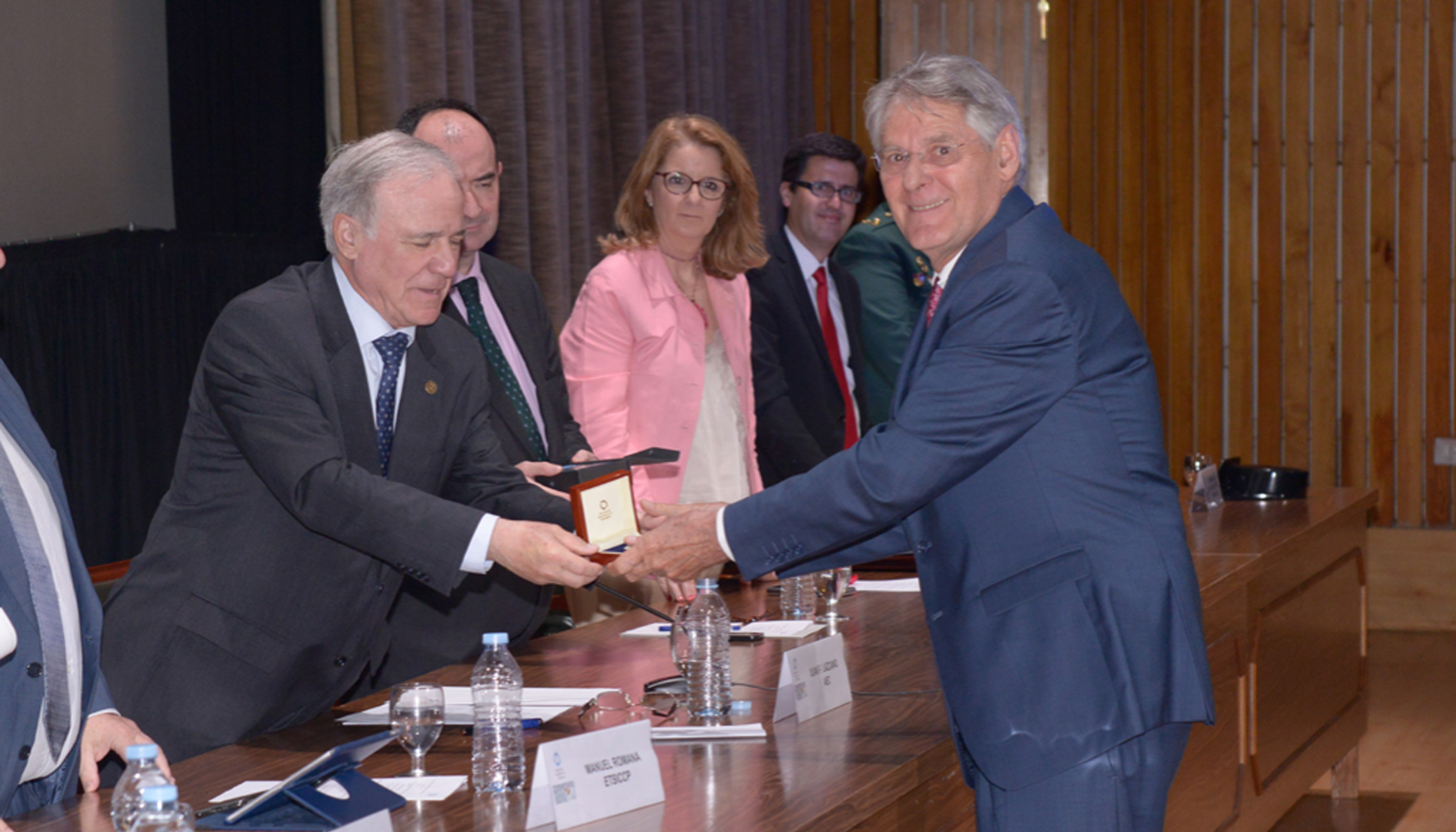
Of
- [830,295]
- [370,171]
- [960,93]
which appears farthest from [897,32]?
[960,93]

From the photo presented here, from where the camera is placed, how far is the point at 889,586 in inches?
132

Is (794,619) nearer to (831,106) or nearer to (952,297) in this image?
(952,297)

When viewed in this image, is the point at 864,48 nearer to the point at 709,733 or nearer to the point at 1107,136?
the point at 1107,136

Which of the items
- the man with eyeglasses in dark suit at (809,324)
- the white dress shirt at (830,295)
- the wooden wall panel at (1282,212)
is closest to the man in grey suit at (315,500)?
the man with eyeglasses in dark suit at (809,324)

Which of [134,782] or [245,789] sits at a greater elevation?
[134,782]

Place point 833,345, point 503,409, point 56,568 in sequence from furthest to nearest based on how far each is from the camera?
point 833,345 → point 503,409 → point 56,568

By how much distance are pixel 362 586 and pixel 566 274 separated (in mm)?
2718

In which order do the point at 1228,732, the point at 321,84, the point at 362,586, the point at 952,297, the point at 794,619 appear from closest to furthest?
the point at 952,297
the point at 362,586
the point at 794,619
the point at 1228,732
the point at 321,84

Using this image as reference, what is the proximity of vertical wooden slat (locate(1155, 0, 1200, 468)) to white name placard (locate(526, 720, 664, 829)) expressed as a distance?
18.8 feet

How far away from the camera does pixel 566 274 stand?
4.94 m

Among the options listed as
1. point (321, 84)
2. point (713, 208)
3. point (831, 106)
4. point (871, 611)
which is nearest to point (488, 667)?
point (871, 611)

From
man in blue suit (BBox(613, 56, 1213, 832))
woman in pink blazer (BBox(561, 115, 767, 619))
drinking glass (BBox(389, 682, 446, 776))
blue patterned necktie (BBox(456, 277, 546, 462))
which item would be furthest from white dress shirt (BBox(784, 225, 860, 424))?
drinking glass (BBox(389, 682, 446, 776))

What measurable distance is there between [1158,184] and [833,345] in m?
3.20

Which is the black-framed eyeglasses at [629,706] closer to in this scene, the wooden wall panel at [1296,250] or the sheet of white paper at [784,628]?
the sheet of white paper at [784,628]
